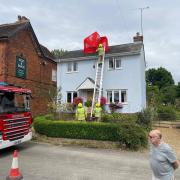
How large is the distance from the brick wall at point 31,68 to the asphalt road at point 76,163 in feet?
41.1

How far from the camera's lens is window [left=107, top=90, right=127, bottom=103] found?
25.2m

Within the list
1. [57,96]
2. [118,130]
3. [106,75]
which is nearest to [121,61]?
[106,75]

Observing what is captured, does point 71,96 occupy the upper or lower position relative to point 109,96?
upper

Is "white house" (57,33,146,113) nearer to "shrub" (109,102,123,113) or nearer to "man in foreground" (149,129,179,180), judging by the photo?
"shrub" (109,102,123,113)

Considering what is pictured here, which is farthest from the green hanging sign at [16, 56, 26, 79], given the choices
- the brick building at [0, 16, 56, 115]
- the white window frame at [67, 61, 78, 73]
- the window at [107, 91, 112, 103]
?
the window at [107, 91, 112, 103]

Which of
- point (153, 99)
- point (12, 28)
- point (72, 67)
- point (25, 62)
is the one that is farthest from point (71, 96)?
point (12, 28)

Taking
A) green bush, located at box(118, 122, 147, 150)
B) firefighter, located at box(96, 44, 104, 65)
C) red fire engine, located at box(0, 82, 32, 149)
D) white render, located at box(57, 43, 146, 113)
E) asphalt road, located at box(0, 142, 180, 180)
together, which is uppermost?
firefighter, located at box(96, 44, 104, 65)

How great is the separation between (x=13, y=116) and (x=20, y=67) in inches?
592

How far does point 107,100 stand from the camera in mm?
25750

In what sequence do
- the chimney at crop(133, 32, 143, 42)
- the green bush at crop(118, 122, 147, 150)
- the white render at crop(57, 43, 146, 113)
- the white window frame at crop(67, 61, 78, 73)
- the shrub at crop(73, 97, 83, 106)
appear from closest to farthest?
the green bush at crop(118, 122, 147, 150) < the white render at crop(57, 43, 146, 113) < the shrub at crop(73, 97, 83, 106) < the white window frame at crop(67, 61, 78, 73) < the chimney at crop(133, 32, 143, 42)

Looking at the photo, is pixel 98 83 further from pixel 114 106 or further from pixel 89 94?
pixel 114 106

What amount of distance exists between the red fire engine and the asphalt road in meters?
0.76

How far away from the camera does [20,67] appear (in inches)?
1030

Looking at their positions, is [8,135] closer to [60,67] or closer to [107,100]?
[107,100]
